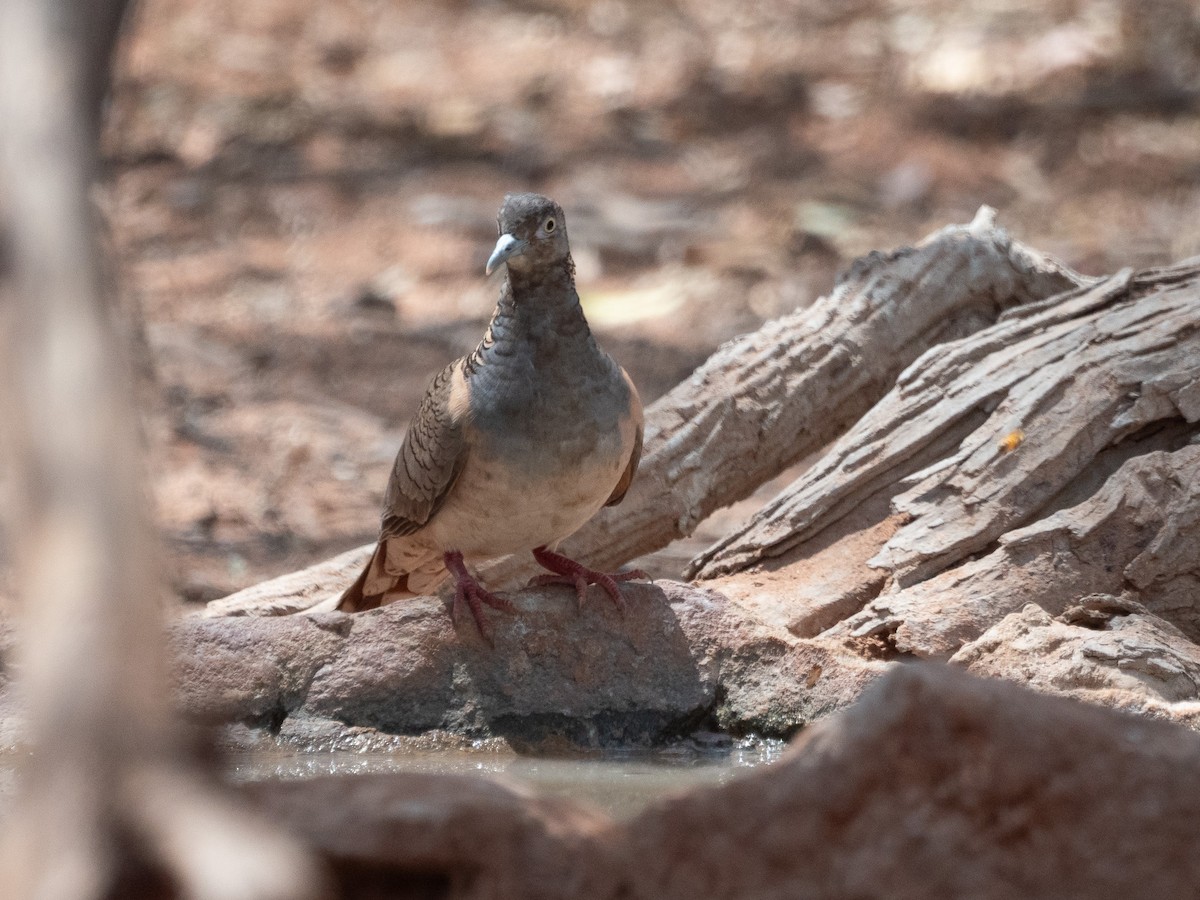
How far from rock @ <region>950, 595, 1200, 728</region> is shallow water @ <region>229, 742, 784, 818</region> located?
1.95ft

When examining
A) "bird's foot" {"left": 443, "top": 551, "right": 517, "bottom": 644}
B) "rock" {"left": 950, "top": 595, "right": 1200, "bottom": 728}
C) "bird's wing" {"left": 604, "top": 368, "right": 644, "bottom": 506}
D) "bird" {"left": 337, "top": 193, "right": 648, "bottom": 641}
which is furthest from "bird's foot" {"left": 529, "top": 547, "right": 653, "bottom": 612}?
A: "rock" {"left": 950, "top": 595, "right": 1200, "bottom": 728}

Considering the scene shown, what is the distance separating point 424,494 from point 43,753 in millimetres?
2864

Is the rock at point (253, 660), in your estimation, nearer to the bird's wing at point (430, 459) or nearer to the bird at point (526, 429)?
the bird at point (526, 429)

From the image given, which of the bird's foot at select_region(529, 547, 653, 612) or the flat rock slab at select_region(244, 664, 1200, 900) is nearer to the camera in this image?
the flat rock slab at select_region(244, 664, 1200, 900)

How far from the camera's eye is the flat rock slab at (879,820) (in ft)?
6.69

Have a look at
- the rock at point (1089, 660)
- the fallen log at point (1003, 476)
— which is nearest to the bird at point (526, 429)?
the fallen log at point (1003, 476)

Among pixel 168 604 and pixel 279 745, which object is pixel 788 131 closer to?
pixel 279 745

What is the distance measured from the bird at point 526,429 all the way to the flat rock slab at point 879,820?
186 centimetres

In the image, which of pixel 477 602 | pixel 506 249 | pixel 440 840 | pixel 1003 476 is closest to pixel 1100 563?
pixel 1003 476

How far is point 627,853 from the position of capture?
2084 mm

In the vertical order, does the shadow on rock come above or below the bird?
below

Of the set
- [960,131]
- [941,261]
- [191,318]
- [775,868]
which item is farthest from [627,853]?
[960,131]

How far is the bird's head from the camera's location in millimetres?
4051

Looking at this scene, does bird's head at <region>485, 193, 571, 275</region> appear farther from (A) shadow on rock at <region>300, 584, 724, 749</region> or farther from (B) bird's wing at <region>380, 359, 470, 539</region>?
(A) shadow on rock at <region>300, 584, 724, 749</region>
